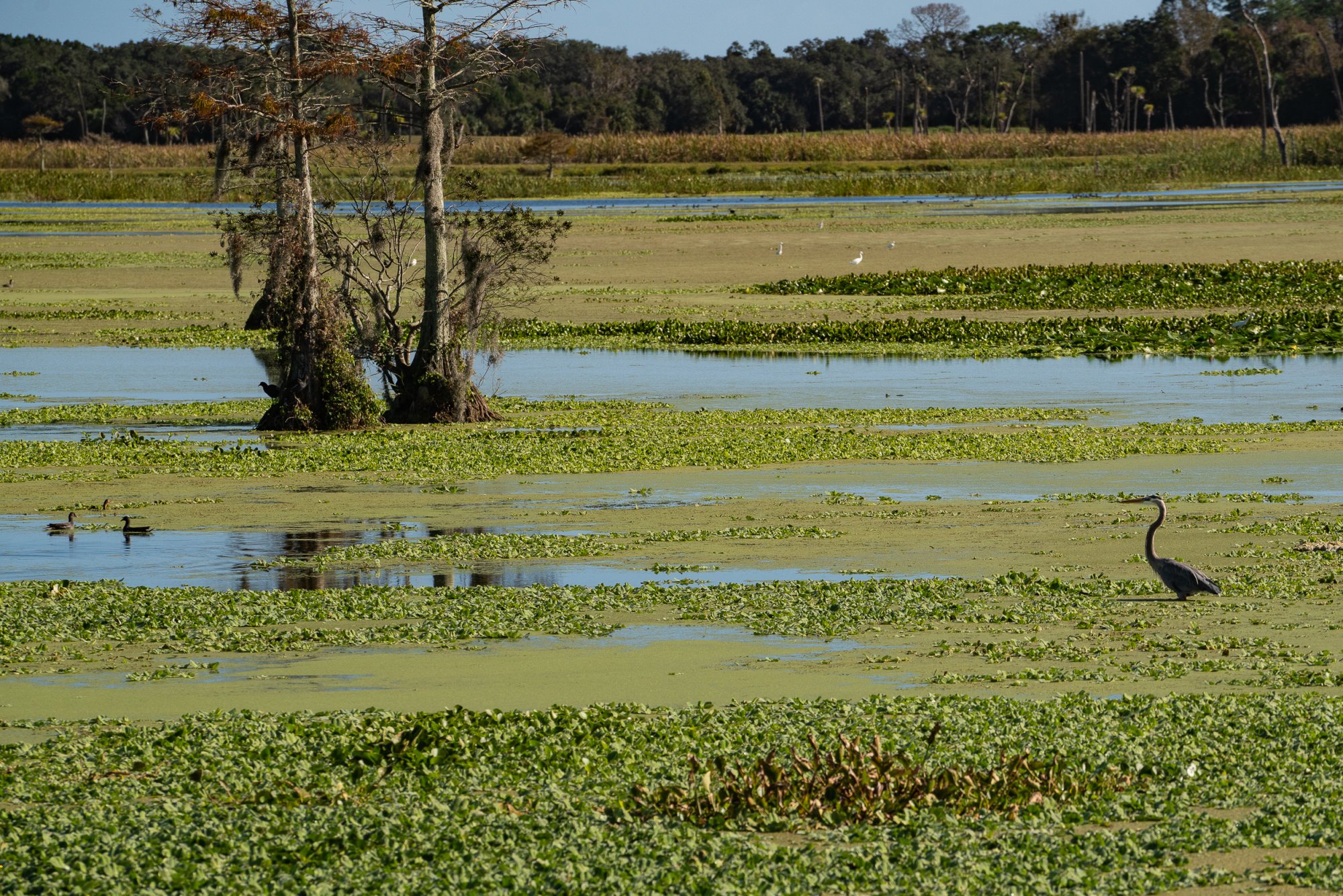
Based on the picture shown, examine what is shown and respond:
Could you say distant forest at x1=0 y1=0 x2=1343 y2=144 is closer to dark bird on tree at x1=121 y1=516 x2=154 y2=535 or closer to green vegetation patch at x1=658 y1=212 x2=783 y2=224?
green vegetation patch at x1=658 y1=212 x2=783 y2=224

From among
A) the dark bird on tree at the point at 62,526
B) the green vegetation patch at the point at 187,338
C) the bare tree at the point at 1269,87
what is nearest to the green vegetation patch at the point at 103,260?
the green vegetation patch at the point at 187,338

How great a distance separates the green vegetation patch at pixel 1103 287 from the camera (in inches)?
1374

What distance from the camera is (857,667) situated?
9.62 m

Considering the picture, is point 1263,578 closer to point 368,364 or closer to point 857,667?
point 857,667

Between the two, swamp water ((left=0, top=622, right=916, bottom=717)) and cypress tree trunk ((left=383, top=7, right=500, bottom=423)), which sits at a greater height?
cypress tree trunk ((left=383, top=7, right=500, bottom=423))

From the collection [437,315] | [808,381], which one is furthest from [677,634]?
[808,381]

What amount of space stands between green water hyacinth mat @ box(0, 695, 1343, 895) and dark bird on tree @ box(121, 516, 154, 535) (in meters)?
5.89

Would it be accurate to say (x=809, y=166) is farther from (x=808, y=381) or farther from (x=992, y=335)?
(x=808, y=381)

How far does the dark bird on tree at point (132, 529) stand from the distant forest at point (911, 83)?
320 feet

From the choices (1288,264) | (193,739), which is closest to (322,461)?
(193,739)

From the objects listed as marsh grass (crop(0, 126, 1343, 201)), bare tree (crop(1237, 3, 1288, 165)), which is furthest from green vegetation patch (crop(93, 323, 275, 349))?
bare tree (crop(1237, 3, 1288, 165))

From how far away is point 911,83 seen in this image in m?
Result: 171

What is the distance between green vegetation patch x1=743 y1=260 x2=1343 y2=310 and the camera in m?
34.9

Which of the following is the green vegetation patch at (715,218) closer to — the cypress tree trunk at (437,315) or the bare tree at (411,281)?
the bare tree at (411,281)
